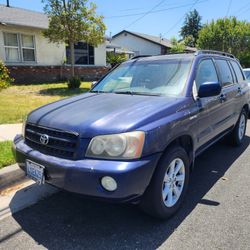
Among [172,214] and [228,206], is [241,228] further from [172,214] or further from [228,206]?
[172,214]

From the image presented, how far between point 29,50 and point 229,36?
60.0ft

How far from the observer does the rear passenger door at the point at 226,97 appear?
14.7 ft

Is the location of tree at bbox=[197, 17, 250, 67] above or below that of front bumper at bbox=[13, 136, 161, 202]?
above

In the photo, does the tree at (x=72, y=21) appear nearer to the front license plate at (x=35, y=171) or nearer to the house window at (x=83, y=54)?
the house window at (x=83, y=54)

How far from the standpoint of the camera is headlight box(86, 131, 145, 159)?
2639 millimetres

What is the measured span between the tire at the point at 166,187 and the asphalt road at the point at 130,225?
0.54 ft

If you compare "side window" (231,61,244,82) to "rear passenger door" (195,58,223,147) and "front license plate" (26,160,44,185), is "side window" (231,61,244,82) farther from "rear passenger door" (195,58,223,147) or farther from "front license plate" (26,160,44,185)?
"front license plate" (26,160,44,185)

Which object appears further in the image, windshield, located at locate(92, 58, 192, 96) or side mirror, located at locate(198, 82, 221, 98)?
windshield, located at locate(92, 58, 192, 96)

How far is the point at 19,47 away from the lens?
16.2m

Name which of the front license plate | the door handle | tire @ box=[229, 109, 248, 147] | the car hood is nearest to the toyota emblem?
the car hood

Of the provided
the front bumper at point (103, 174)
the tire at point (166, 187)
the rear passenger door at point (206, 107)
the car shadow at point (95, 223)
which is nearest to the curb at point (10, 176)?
the car shadow at point (95, 223)

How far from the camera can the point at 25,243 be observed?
2770 mm

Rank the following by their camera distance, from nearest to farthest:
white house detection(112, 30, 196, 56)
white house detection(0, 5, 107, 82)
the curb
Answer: the curb → white house detection(0, 5, 107, 82) → white house detection(112, 30, 196, 56)

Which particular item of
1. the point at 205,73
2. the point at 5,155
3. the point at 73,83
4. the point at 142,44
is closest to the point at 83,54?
the point at 73,83
